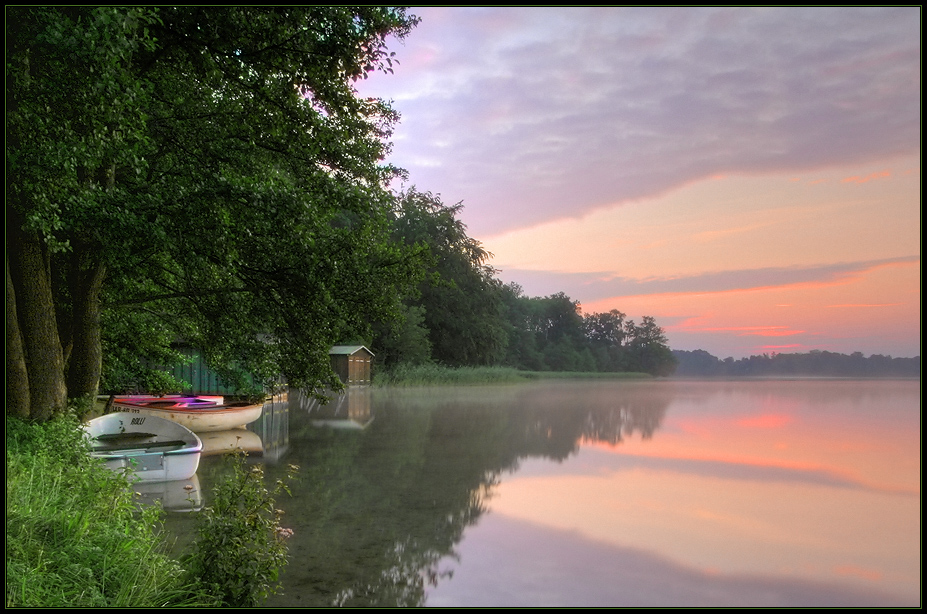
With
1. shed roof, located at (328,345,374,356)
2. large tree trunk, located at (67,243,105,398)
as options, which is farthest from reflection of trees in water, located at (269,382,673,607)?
shed roof, located at (328,345,374,356)

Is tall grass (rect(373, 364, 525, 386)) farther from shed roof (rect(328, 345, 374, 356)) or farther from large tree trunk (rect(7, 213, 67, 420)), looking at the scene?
large tree trunk (rect(7, 213, 67, 420))

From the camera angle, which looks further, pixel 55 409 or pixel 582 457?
pixel 582 457

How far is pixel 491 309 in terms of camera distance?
55.8 m

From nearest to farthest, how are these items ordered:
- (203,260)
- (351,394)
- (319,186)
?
(203,260) < (319,186) < (351,394)

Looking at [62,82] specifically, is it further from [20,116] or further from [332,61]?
[332,61]

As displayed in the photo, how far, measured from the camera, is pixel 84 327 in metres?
11.1

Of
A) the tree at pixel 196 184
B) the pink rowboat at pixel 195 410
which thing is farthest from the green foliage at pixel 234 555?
the pink rowboat at pixel 195 410

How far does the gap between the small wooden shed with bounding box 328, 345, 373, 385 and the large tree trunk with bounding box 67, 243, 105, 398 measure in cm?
2579

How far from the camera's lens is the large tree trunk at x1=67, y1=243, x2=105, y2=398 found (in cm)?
1100

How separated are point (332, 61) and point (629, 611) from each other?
7786 mm

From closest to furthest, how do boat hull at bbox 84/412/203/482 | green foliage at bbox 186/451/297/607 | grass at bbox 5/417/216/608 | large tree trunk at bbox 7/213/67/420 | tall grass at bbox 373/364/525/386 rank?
grass at bbox 5/417/216/608 < green foliage at bbox 186/451/297/607 < large tree trunk at bbox 7/213/67/420 < boat hull at bbox 84/412/203/482 < tall grass at bbox 373/364/525/386

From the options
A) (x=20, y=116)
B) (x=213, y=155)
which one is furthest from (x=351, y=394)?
(x=20, y=116)

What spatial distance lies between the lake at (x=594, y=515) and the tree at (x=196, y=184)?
2.78 m

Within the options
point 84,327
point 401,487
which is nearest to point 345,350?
point 84,327
